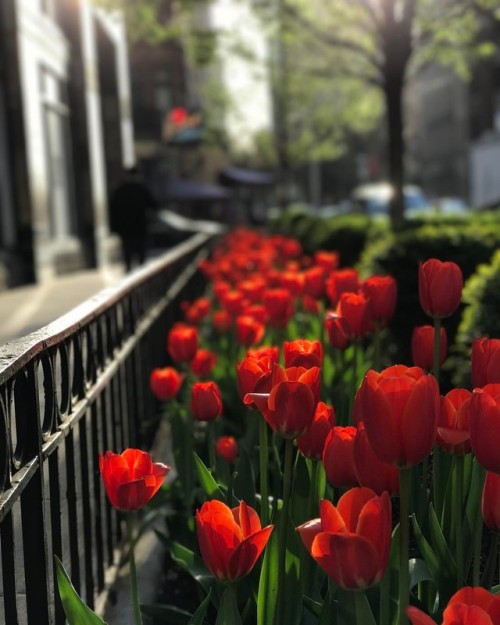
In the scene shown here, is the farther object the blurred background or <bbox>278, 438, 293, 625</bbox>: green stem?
the blurred background

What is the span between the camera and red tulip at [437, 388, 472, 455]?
6.98ft

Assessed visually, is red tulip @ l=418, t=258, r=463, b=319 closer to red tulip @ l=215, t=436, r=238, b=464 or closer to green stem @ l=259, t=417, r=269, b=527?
green stem @ l=259, t=417, r=269, b=527

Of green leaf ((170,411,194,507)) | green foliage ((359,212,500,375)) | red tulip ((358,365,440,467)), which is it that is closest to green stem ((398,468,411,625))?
red tulip ((358,365,440,467))

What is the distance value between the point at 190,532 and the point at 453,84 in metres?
74.9

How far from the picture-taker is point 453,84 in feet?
247

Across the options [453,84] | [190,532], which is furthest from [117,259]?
[453,84]

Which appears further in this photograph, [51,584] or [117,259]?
[117,259]

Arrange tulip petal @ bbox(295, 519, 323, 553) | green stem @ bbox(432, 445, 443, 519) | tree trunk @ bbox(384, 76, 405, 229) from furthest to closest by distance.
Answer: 1. tree trunk @ bbox(384, 76, 405, 229)
2. green stem @ bbox(432, 445, 443, 519)
3. tulip petal @ bbox(295, 519, 323, 553)

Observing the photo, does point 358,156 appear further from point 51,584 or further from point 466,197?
point 51,584

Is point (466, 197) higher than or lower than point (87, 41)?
lower

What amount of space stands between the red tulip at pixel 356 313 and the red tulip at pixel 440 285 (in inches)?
17.9

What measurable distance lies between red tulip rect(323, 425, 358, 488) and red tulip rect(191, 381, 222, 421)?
94 cm

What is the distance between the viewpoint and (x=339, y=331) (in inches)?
136

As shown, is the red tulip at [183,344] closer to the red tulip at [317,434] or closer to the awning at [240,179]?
the red tulip at [317,434]
